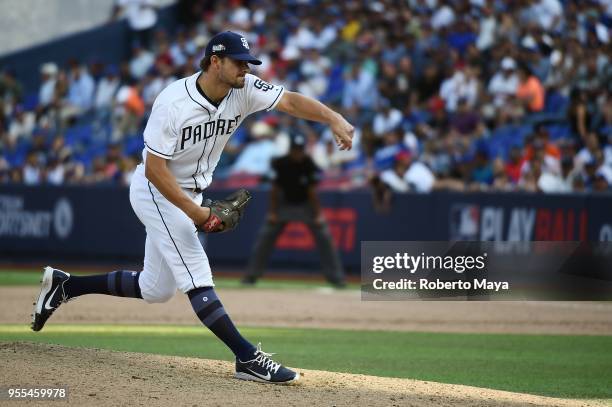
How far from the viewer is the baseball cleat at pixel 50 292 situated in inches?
313

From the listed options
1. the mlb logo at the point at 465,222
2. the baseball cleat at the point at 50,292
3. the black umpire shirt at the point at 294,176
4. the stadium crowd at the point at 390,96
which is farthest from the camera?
the stadium crowd at the point at 390,96

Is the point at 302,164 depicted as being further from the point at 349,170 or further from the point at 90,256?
the point at 90,256

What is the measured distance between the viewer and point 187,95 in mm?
6961

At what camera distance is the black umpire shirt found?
16.0m

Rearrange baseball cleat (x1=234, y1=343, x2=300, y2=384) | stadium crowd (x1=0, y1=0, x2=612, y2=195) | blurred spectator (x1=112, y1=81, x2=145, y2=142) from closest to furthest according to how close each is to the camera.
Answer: baseball cleat (x1=234, y1=343, x2=300, y2=384) < stadium crowd (x1=0, y1=0, x2=612, y2=195) < blurred spectator (x1=112, y1=81, x2=145, y2=142)

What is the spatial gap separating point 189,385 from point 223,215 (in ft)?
3.59

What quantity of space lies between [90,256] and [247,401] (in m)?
14.3

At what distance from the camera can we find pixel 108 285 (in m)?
7.80

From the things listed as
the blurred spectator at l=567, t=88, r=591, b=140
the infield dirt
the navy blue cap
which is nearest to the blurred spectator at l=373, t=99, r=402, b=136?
the blurred spectator at l=567, t=88, r=591, b=140

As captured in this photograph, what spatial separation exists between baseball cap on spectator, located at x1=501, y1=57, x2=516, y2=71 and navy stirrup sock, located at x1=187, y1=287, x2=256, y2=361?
1271cm

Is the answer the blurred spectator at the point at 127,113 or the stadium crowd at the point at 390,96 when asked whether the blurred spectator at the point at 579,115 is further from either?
the blurred spectator at the point at 127,113

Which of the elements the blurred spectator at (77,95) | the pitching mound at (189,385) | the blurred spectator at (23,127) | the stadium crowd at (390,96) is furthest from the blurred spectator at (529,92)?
the pitching mound at (189,385)

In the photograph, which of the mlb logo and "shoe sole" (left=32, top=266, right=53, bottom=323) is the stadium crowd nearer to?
the mlb logo

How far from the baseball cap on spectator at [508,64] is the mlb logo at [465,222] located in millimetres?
2751
